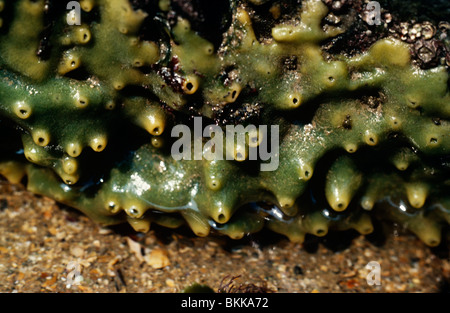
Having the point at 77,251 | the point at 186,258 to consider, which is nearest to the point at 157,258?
the point at 186,258

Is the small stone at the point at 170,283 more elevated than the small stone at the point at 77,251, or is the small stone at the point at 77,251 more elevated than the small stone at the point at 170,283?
the small stone at the point at 77,251

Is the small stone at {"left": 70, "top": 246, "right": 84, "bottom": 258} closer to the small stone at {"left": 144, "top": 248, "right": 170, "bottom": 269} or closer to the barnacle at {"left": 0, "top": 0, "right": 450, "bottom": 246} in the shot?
the barnacle at {"left": 0, "top": 0, "right": 450, "bottom": 246}

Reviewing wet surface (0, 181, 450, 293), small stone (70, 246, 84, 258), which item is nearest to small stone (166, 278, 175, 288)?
wet surface (0, 181, 450, 293)

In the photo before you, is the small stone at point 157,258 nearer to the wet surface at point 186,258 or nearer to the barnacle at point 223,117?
the wet surface at point 186,258

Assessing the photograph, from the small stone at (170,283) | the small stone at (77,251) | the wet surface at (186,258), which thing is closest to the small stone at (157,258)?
the wet surface at (186,258)

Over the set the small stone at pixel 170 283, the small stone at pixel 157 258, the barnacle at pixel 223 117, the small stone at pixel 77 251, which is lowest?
the small stone at pixel 170 283

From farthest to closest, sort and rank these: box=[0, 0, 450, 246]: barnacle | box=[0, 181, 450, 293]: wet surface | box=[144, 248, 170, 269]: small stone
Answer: box=[144, 248, 170, 269]: small stone < box=[0, 181, 450, 293]: wet surface < box=[0, 0, 450, 246]: barnacle

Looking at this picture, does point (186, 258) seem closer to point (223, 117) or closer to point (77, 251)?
point (77, 251)

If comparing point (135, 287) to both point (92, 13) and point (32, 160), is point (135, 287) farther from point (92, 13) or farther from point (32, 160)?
point (92, 13)

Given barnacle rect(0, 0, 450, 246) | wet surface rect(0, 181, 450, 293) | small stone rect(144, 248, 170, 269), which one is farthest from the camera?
small stone rect(144, 248, 170, 269)
